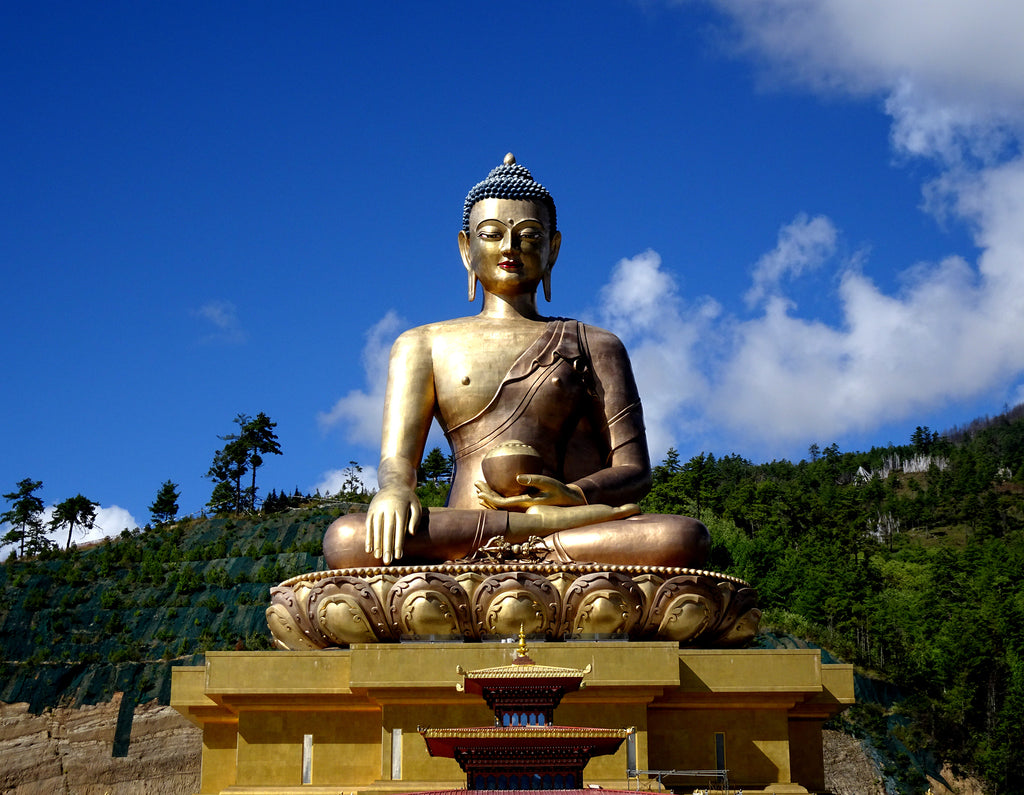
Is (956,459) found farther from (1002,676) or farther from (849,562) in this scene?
(1002,676)

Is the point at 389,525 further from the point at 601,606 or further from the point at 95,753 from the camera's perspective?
the point at 95,753

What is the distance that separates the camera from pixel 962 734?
26531 millimetres

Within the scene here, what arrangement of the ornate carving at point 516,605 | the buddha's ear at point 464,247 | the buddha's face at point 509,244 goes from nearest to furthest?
the ornate carving at point 516,605
the buddha's face at point 509,244
the buddha's ear at point 464,247

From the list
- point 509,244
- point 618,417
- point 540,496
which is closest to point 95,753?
point 509,244

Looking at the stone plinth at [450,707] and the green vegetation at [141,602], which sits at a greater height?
the green vegetation at [141,602]

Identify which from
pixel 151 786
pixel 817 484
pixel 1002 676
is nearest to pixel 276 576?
pixel 151 786

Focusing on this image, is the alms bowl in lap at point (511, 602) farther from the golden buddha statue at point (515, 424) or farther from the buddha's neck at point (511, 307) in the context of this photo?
the buddha's neck at point (511, 307)

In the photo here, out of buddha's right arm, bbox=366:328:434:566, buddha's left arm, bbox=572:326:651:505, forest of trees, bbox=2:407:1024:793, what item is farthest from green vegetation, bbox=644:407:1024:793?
buddha's right arm, bbox=366:328:434:566

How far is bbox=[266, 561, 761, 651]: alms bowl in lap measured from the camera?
9977mm

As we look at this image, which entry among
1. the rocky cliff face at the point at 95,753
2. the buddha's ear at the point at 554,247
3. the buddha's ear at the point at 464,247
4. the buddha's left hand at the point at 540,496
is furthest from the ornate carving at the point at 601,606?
the rocky cliff face at the point at 95,753

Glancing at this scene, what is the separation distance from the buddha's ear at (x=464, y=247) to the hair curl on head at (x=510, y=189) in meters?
0.26

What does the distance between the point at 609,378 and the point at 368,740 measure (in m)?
3.95

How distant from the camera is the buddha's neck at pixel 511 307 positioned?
12.4 m

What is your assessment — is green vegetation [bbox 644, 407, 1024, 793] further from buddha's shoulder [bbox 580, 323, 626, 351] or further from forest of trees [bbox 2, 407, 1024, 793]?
buddha's shoulder [bbox 580, 323, 626, 351]
